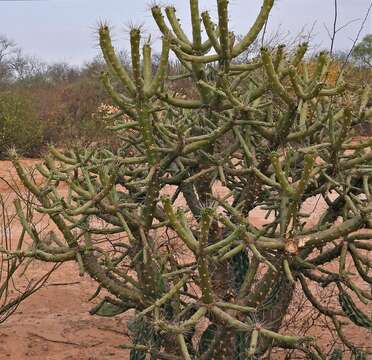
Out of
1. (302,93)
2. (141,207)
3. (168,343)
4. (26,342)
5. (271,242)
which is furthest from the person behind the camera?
(26,342)

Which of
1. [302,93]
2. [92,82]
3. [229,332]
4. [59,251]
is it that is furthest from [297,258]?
[92,82]

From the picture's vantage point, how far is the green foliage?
53.8 feet

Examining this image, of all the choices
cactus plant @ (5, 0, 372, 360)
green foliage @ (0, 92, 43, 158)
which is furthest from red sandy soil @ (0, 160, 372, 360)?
green foliage @ (0, 92, 43, 158)

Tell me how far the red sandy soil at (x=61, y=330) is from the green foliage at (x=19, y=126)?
1089cm

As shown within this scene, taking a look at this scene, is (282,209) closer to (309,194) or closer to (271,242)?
(271,242)

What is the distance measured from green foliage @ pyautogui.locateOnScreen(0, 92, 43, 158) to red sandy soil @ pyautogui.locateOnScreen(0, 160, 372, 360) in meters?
10.9

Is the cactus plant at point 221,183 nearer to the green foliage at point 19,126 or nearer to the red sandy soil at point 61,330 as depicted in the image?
the red sandy soil at point 61,330

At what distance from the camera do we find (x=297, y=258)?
2545 mm

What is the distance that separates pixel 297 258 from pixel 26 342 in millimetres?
2363

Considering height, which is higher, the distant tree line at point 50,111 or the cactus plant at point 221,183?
the distant tree line at point 50,111

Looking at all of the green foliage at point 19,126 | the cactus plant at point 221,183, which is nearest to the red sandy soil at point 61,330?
the cactus plant at point 221,183

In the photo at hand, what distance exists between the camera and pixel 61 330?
15.1ft

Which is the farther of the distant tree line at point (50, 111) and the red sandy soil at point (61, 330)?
the distant tree line at point (50, 111)

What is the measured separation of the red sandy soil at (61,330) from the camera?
13.6ft
